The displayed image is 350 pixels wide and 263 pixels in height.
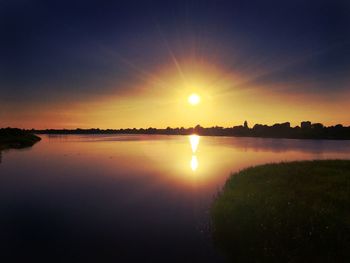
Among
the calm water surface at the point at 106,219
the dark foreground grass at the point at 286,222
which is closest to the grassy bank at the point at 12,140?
the calm water surface at the point at 106,219

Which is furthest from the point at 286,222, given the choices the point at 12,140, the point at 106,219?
the point at 12,140

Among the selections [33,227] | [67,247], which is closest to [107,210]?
[33,227]

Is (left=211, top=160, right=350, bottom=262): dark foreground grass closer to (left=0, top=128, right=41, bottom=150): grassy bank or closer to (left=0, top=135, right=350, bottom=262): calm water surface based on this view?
(left=0, top=135, right=350, bottom=262): calm water surface

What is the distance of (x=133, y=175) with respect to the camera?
1727 inches

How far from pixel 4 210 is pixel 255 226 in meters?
19.4

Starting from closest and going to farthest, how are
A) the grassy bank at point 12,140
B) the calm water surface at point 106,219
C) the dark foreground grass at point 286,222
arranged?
the dark foreground grass at point 286,222
the calm water surface at point 106,219
the grassy bank at point 12,140

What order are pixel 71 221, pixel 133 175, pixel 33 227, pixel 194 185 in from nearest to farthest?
1. pixel 33 227
2. pixel 71 221
3. pixel 194 185
4. pixel 133 175

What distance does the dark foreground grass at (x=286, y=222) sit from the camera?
13.8m

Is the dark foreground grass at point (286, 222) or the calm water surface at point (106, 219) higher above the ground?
the dark foreground grass at point (286, 222)

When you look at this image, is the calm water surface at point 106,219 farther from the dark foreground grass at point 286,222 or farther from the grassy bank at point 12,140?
the grassy bank at point 12,140

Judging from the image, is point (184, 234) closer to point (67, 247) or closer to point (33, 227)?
point (67, 247)

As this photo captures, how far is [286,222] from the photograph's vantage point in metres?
16.6

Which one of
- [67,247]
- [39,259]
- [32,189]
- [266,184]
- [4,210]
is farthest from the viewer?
[32,189]

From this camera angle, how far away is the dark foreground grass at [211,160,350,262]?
1378 centimetres
